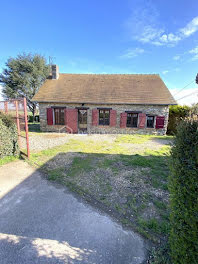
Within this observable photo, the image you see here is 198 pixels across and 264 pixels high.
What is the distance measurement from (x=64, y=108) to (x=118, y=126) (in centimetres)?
540

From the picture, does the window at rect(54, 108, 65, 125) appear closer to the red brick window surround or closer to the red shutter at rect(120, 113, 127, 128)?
the red shutter at rect(120, 113, 127, 128)

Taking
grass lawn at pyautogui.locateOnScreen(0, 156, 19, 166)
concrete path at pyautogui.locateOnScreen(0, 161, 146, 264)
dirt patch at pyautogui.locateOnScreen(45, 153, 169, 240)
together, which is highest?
grass lawn at pyautogui.locateOnScreen(0, 156, 19, 166)

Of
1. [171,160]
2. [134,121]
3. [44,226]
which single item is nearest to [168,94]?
[134,121]

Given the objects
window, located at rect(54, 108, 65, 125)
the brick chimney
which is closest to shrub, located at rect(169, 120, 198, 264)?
window, located at rect(54, 108, 65, 125)

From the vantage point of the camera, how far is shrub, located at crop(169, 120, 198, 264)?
1394 millimetres

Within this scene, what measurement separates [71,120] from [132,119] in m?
5.79

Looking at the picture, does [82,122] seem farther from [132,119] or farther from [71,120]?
[132,119]

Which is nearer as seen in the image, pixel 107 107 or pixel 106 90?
pixel 107 107

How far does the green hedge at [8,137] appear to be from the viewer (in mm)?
4914

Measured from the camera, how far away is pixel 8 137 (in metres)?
5.09

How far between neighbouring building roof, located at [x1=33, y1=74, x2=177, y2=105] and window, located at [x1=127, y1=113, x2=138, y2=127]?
1182 millimetres

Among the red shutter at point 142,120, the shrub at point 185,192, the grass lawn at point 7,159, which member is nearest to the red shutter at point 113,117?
the red shutter at point 142,120

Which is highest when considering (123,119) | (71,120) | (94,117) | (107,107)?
(107,107)

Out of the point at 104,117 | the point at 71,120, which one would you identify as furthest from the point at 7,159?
the point at 104,117
